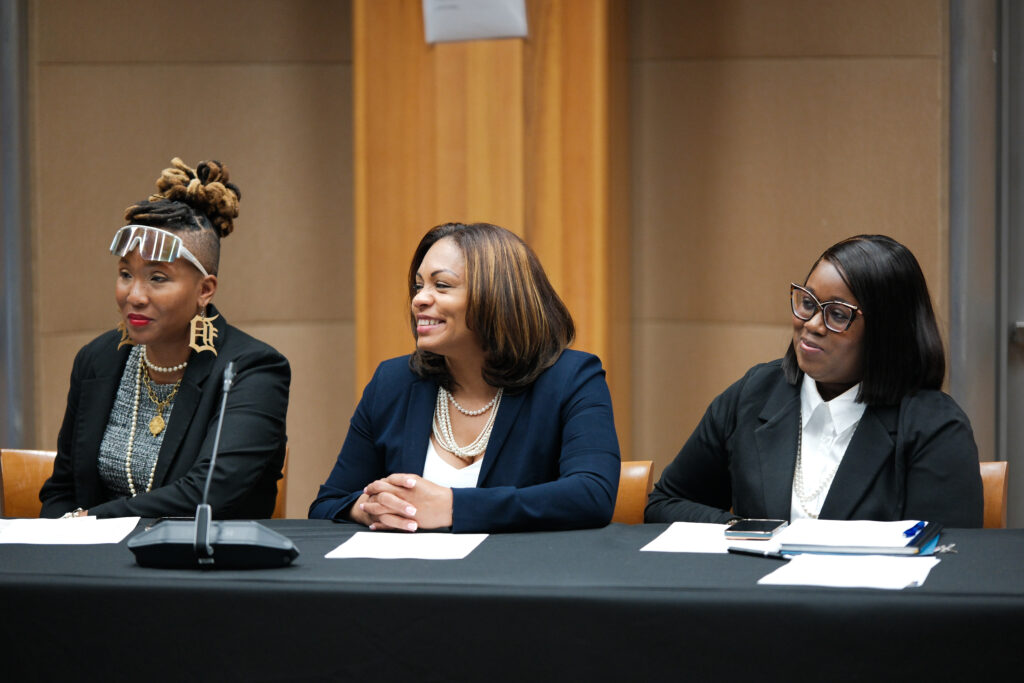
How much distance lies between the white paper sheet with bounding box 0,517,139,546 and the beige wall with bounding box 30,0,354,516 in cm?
232

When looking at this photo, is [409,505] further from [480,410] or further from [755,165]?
[755,165]

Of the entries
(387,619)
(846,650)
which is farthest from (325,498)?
(846,650)

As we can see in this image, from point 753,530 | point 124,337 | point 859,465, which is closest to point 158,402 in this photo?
point 124,337

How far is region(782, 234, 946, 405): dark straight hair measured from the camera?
243 centimetres

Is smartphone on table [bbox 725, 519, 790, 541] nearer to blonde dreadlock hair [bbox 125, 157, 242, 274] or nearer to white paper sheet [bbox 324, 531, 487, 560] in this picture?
white paper sheet [bbox 324, 531, 487, 560]

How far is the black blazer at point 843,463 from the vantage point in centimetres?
234

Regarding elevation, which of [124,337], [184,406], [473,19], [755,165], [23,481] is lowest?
[23,481]

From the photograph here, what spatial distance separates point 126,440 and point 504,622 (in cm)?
150

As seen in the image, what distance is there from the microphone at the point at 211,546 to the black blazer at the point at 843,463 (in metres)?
0.98

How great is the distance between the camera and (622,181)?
162 inches

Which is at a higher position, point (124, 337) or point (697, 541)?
point (124, 337)

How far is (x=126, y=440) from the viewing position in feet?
9.22

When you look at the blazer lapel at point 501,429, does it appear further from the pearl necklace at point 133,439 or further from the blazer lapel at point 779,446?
the pearl necklace at point 133,439

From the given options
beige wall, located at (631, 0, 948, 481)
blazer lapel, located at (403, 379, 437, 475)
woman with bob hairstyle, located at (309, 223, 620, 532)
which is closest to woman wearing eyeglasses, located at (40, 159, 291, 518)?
woman with bob hairstyle, located at (309, 223, 620, 532)
